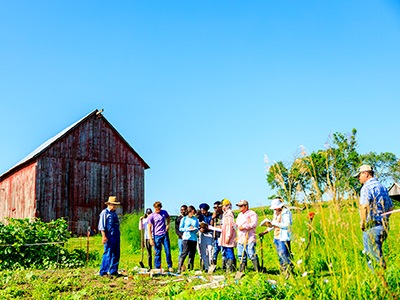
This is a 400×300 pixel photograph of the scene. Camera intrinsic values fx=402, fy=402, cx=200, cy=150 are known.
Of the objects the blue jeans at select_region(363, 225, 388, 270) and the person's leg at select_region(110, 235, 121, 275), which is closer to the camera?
the blue jeans at select_region(363, 225, 388, 270)

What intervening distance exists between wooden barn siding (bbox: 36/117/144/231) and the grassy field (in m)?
15.7

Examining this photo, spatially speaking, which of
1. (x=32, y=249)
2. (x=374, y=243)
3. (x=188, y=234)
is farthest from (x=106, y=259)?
(x=374, y=243)

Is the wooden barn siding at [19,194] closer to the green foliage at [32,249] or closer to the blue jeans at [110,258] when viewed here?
the green foliage at [32,249]

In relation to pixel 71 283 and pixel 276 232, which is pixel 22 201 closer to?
pixel 71 283

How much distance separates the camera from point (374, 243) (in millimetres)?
4426

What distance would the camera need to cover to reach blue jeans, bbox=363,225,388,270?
156 inches

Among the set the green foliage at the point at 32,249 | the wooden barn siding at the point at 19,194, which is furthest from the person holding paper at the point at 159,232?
the wooden barn siding at the point at 19,194

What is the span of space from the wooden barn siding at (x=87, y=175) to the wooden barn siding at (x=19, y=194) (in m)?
0.85

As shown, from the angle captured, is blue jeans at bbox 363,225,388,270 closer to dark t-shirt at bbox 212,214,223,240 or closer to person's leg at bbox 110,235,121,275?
dark t-shirt at bbox 212,214,223,240

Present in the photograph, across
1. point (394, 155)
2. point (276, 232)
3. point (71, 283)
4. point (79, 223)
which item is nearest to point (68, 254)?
point (71, 283)

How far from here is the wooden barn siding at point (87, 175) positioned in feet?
81.5

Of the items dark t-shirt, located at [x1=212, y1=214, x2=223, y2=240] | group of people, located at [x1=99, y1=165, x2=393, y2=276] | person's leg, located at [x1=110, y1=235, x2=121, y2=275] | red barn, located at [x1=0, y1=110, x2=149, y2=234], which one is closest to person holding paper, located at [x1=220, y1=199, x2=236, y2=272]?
group of people, located at [x1=99, y1=165, x2=393, y2=276]

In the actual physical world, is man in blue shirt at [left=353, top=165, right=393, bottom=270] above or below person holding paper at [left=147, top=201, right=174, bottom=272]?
above

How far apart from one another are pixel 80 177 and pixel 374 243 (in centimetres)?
2348
